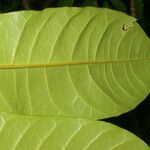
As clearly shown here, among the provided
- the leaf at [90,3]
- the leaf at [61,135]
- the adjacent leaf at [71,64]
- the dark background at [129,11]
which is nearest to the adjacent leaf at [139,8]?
the dark background at [129,11]

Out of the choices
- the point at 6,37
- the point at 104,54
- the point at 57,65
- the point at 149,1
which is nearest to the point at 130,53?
the point at 104,54

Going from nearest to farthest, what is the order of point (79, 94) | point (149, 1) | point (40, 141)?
1. point (40, 141)
2. point (79, 94)
3. point (149, 1)

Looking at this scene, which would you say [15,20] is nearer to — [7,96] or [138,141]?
[7,96]

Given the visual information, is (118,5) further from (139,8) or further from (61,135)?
(61,135)

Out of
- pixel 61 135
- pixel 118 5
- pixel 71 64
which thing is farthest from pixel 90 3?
pixel 61 135

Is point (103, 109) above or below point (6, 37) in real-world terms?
below
